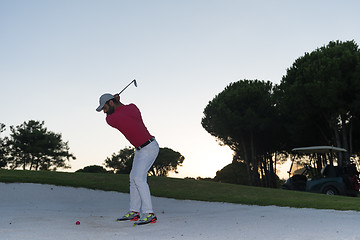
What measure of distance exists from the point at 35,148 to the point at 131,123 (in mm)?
37238

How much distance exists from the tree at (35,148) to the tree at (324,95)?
1013 inches

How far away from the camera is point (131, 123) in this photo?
6.29 meters

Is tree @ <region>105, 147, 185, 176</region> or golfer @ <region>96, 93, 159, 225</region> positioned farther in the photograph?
tree @ <region>105, 147, 185, 176</region>

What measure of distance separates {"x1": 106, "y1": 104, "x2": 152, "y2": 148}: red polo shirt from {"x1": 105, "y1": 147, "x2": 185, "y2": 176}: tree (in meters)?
41.3

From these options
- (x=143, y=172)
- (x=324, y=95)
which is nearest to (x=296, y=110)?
(x=324, y=95)

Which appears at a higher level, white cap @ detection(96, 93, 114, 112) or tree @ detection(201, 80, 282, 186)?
tree @ detection(201, 80, 282, 186)

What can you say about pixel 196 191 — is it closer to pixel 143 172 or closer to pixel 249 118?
pixel 143 172

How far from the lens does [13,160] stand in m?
42.4

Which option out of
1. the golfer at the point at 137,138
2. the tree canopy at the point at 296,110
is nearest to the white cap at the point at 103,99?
the golfer at the point at 137,138

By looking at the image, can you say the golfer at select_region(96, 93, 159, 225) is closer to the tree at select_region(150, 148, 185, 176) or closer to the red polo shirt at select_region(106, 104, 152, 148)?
the red polo shirt at select_region(106, 104, 152, 148)

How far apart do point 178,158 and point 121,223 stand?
4334 centimetres

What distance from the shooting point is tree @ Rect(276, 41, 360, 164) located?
23.7 meters

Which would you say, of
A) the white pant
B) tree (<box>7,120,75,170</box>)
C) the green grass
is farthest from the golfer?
tree (<box>7,120,75,170</box>)

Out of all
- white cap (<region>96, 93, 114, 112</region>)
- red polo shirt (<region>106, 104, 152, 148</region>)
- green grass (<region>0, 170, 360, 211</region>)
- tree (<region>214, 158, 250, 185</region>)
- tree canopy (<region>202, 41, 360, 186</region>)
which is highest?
tree canopy (<region>202, 41, 360, 186</region>)
